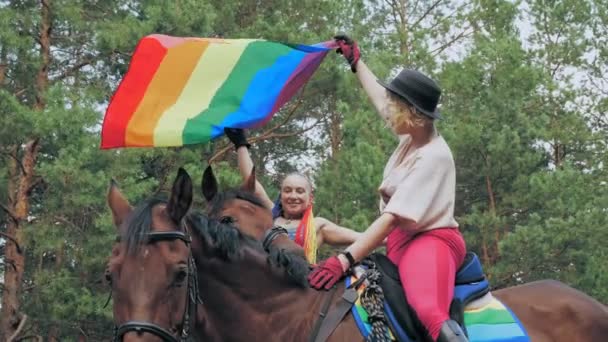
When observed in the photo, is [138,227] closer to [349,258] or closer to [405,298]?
[349,258]

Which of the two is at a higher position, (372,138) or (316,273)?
(316,273)

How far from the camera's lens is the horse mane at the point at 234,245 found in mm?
4230

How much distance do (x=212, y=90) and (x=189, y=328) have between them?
2.53 metres

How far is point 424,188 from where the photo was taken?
4.30m

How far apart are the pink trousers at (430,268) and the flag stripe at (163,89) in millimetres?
1880

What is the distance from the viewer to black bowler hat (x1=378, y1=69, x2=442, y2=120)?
446 cm

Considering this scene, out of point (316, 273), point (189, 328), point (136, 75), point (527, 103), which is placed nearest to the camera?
point (189, 328)

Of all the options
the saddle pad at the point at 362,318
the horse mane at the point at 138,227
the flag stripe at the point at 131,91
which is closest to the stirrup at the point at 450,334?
the saddle pad at the point at 362,318

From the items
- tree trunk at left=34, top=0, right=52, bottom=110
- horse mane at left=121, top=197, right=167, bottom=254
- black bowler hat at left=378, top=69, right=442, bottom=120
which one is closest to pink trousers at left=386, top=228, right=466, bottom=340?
black bowler hat at left=378, top=69, right=442, bottom=120

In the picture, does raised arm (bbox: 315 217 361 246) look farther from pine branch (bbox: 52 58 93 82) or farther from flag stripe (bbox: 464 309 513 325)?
pine branch (bbox: 52 58 93 82)

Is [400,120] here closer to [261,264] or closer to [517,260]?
[261,264]

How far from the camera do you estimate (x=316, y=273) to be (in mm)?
4258

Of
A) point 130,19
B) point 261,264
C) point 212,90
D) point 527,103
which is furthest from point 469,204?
point 261,264

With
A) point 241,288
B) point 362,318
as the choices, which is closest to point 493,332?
point 362,318
